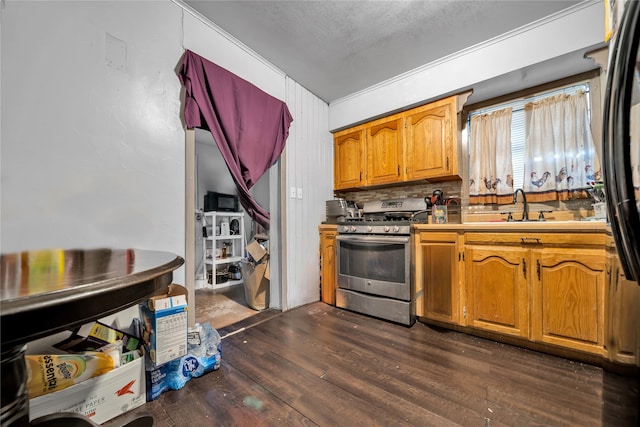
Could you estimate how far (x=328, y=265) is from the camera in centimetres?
273

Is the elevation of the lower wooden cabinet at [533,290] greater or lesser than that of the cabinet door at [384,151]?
lesser

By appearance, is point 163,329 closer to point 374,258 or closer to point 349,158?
point 374,258

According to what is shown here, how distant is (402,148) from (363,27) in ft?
3.68

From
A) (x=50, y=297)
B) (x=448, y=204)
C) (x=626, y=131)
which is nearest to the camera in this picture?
(x=50, y=297)

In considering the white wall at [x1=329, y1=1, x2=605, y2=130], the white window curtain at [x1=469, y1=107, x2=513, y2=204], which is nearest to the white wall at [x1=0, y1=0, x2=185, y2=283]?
the white wall at [x1=329, y1=1, x2=605, y2=130]

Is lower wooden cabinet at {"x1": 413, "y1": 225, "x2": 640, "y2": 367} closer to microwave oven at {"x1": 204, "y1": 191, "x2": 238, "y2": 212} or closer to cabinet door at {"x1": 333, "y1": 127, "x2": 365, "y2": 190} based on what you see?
cabinet door at {"x1": 333, "y1": 127, "x2": 365, "y2": 190}

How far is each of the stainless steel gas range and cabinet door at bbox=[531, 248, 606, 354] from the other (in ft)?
2.77

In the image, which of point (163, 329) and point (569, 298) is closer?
point (163, 329)

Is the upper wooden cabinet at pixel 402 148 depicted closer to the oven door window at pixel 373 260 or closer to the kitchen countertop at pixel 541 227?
the kitchen countertop at pixel 541 227

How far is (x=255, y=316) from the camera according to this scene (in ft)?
7.59

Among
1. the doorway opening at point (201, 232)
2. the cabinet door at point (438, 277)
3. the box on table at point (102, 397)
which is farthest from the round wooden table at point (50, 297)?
the cabinet door at point (438, 277)

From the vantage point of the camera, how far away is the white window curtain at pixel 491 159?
2.29m

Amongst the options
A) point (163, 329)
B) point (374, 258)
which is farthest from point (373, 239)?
point (163, 329)

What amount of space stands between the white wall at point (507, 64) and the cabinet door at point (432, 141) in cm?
12
